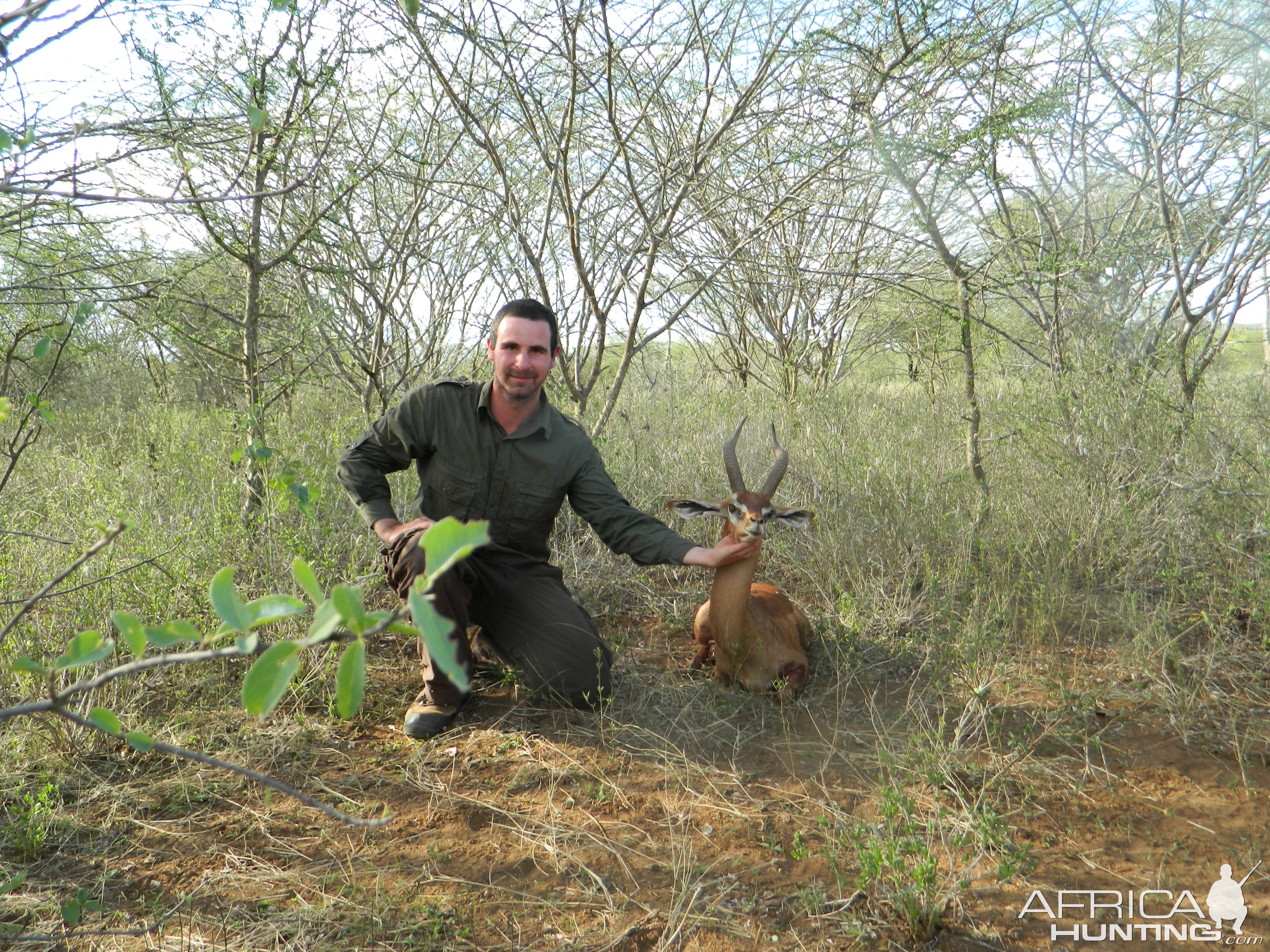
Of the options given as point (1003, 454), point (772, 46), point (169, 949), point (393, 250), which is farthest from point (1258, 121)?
point (169, 949)

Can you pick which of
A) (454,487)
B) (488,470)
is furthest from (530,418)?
(454,487)

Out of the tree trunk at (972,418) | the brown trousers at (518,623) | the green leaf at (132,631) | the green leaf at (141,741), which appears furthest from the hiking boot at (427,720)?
the tree trunk at (972,418)

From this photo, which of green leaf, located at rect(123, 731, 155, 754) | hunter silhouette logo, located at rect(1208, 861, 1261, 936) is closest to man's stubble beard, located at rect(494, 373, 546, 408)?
green leaf, located at rect(123, 731, 155, 754)

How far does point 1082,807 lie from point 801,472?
2.95 metres

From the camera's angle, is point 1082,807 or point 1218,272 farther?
point 1218,272

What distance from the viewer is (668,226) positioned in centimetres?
479

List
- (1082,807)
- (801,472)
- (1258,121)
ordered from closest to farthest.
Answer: (1082,807) → (1258,121) → (801,472)

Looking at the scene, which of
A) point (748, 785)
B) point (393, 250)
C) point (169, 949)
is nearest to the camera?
point (169, 949)

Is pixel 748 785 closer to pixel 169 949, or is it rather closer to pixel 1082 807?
pixel 1082 807

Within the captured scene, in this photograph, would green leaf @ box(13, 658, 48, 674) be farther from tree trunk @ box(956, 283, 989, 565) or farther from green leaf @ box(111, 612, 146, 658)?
tree trunk @ box(956, 283, 989, 565)

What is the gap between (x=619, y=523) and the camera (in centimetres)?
368

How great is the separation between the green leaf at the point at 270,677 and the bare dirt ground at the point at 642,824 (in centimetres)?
174

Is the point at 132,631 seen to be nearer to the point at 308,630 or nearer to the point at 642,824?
the point at 308,630

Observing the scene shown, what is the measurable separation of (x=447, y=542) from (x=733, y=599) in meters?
2.85
